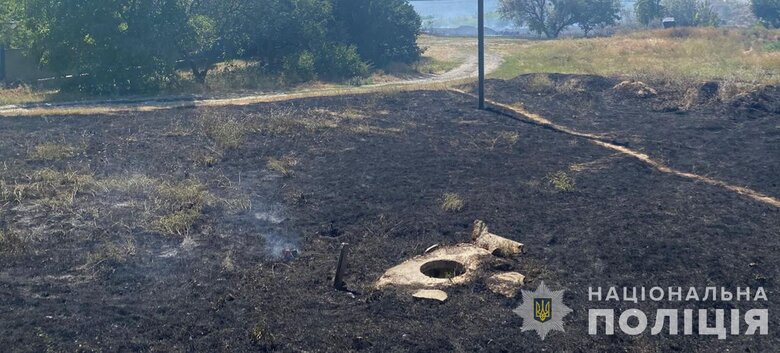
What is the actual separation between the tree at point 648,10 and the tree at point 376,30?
36.8 meters

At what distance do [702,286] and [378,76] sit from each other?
27.6m

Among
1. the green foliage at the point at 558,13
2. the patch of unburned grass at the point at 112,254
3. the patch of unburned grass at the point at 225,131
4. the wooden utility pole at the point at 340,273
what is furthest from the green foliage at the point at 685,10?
the patch of unburned grass at the point at 112,254

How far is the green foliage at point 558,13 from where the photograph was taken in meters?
66.7

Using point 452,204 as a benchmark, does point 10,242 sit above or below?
above

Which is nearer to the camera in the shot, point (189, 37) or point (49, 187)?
point (49, 187)

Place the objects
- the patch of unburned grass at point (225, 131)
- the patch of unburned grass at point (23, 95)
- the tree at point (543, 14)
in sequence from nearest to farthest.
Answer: the patch of unburned grass at point (225, 131) < the patch of unburned grass at point (23, 95) < the tree at point (543, 14)

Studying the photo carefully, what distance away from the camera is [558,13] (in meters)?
67.9

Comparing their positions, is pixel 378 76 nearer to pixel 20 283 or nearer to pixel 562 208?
pixel 562 208

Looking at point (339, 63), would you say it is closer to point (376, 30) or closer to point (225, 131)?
point (376, 30)

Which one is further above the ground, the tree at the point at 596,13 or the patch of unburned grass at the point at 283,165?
the tree at the point at 596,13

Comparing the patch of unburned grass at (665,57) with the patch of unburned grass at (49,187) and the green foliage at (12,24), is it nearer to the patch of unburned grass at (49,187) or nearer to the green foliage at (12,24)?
the green foliage at (12,24)

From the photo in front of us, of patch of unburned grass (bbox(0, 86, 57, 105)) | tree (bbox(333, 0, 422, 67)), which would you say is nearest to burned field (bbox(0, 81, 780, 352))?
patch of unburned grass (bbox(0, 86, 57, 105))

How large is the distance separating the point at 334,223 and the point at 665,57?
31.3 metres

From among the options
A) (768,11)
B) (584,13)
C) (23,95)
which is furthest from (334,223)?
(768,11)
